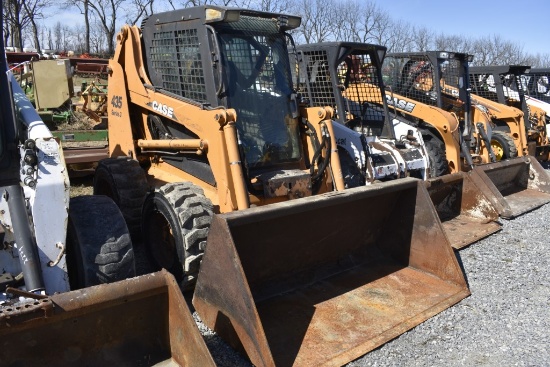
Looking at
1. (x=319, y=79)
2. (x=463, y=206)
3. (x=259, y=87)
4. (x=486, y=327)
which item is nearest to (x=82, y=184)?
(x=319, y=79)

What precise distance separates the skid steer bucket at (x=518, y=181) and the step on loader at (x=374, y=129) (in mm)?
383

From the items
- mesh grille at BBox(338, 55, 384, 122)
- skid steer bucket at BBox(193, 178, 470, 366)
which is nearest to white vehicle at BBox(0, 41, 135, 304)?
skid steer bucket at BBox(193, 178, 470, 366)

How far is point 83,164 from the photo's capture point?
784 cm

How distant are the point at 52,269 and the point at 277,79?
2.85 metres

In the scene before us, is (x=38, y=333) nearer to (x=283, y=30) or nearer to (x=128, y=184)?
(x=128, y=184)

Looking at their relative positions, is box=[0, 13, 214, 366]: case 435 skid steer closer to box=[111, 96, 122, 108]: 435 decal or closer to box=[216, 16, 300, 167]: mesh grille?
box=[216, 16, 300, 167]: mesh grille

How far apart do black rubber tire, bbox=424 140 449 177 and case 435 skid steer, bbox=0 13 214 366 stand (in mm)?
5589

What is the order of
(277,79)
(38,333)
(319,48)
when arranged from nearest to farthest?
1. (38,333)
2. (277,79)
3. (319,48)

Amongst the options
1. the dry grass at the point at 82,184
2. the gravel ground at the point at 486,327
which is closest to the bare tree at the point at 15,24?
the dry grass at the point at 82,184

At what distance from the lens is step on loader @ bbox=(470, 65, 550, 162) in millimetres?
11773

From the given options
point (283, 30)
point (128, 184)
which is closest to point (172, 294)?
point (128, 184)

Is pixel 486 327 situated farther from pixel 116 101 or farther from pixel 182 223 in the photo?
pixel 116 101

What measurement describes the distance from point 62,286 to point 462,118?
308 inches

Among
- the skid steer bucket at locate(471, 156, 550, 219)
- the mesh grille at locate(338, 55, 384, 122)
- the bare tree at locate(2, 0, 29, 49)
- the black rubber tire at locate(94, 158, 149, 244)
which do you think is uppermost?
the bare tree at locate(2, 0, 29, 49)
